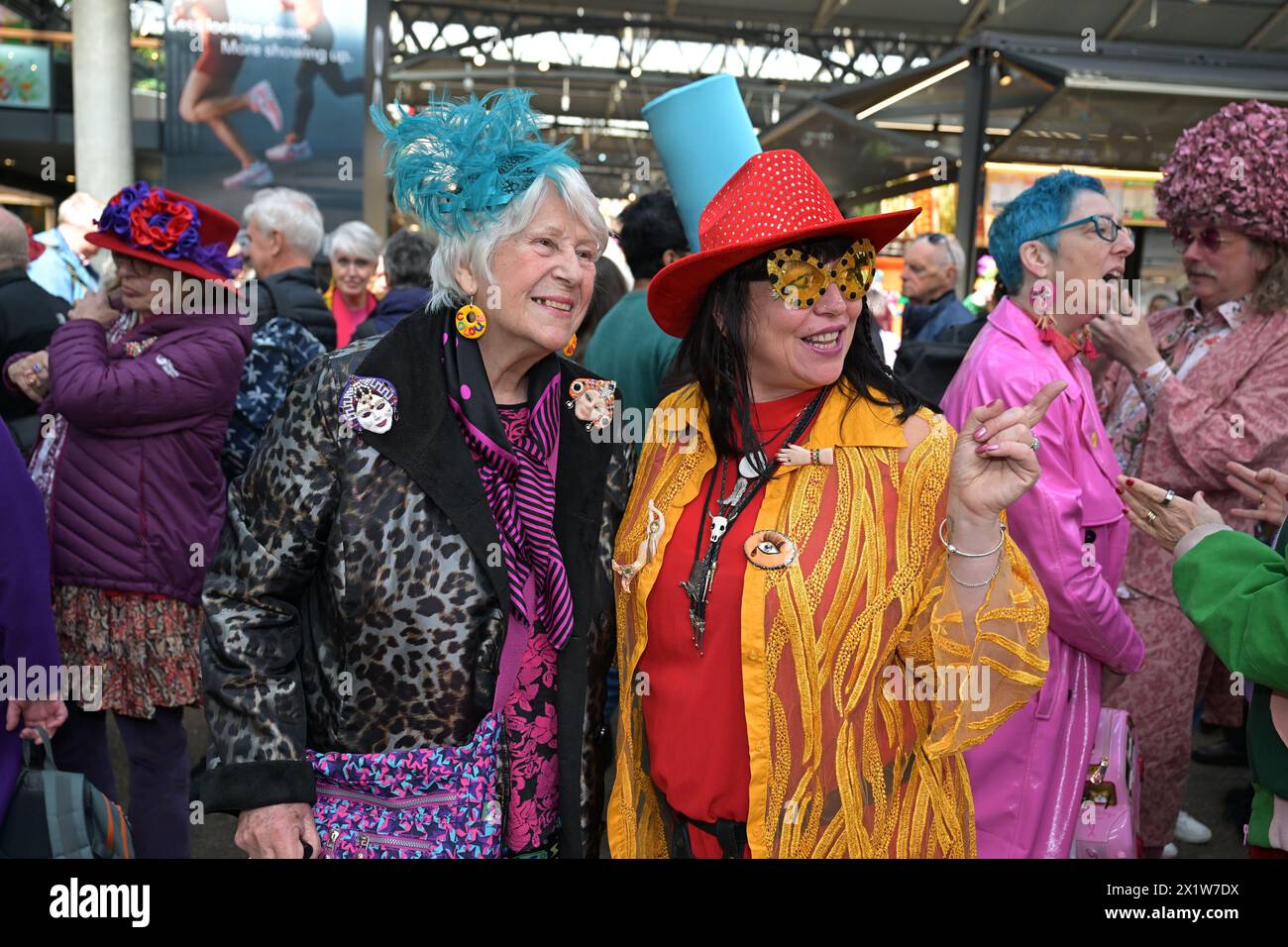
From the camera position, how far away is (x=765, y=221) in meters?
1.92

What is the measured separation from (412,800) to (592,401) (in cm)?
79

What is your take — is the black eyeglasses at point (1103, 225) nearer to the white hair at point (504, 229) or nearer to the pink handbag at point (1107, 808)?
the pink handbag at point (1107, 808)

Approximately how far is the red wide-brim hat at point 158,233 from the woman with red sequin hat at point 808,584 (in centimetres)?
203

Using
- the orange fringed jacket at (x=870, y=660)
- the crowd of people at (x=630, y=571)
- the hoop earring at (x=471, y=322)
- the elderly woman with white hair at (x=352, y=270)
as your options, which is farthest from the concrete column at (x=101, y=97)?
the orange fringed jacket at (x=870, y=660)

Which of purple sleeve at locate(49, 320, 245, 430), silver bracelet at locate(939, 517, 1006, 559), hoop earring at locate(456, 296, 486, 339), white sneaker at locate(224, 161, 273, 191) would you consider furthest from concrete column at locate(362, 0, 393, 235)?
silver bracelet at locate(939, 517, 1006, 559)

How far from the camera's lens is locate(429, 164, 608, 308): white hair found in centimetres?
192

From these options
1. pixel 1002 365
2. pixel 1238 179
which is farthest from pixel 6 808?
pixel 1238 179

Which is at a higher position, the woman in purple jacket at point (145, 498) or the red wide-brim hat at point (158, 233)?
the red wide-brim hat at point (158, 233)

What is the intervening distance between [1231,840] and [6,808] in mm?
4189

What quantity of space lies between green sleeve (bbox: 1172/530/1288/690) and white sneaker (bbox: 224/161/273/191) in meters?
9.07

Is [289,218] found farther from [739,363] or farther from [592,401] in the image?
[739,363]

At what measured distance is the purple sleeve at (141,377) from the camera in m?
3.25

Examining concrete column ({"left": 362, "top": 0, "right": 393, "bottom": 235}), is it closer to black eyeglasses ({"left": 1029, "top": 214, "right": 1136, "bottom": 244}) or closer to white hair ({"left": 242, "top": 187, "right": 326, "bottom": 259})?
white hair ({"left": 242, "top": 187, "right": 326, "bottom": 259})

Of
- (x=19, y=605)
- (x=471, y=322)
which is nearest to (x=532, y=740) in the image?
(x=471, y=322)
